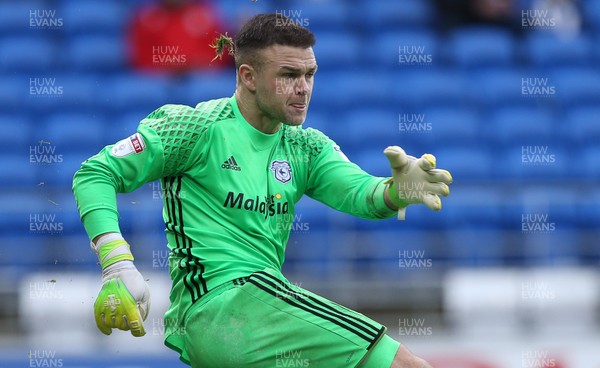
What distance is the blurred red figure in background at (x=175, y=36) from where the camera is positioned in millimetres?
10734

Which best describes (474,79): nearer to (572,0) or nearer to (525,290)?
(572,0)

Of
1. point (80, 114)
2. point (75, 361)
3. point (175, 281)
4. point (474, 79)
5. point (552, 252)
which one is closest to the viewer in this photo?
point (175, 281)

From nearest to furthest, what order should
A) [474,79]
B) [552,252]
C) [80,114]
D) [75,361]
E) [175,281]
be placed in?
1. [175,281]
2. [75,361]
3. [552,252]
4. [80,114]
5. [474,79]

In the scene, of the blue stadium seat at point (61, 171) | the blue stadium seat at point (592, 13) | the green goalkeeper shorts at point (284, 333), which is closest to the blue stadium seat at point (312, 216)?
the blue stadium seat at point (61, 171)

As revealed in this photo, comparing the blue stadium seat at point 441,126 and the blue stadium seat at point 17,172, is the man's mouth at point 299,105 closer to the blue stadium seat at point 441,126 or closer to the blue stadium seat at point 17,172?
the blue stadium seat at point 17,172

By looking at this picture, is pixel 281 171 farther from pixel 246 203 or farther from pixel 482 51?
pixel 482 51

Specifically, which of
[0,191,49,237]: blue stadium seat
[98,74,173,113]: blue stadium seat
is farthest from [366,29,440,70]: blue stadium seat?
[0,191,49,237]: blue stadium seat

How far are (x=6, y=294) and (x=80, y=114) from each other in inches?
116

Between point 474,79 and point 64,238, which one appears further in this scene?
point 474,79

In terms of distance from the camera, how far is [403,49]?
38.6 ft

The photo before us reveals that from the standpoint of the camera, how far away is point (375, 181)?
5.03m

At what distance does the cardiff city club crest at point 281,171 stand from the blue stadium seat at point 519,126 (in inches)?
254

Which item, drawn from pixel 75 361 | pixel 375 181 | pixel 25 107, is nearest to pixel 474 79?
pixel 25 107

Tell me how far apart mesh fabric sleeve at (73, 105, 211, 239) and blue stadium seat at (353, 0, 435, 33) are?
7.67m
